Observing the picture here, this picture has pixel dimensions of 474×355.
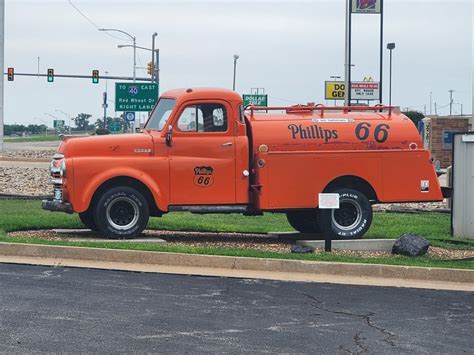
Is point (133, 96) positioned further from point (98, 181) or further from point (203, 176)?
point (98, 181)

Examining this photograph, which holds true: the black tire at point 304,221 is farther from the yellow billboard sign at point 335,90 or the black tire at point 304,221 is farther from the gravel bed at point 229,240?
the yellow billboard sign at point 335,90

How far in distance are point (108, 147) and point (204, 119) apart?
1625mm

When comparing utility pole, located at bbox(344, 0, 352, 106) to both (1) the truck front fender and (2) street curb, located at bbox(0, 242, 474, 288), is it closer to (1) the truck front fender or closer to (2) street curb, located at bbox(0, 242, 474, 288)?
(1) the truck front fender

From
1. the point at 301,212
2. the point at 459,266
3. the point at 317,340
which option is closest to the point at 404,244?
the point at 459,266

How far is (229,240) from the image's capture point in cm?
1463

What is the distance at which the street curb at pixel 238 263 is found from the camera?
463 inches

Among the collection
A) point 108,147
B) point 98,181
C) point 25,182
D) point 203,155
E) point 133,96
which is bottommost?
point 25,182

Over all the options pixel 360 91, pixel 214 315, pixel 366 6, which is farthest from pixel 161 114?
pixel 360 91

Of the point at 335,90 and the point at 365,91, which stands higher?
the point at 365,91

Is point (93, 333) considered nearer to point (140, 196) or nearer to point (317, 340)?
point (317, 340)

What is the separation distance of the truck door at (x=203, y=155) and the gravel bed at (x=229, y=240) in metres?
0.77

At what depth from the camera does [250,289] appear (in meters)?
10.3

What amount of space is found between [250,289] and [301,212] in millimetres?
5355

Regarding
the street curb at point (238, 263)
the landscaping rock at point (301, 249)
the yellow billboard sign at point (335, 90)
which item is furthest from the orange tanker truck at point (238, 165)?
the yellow billboard sign at point (335, 90)
